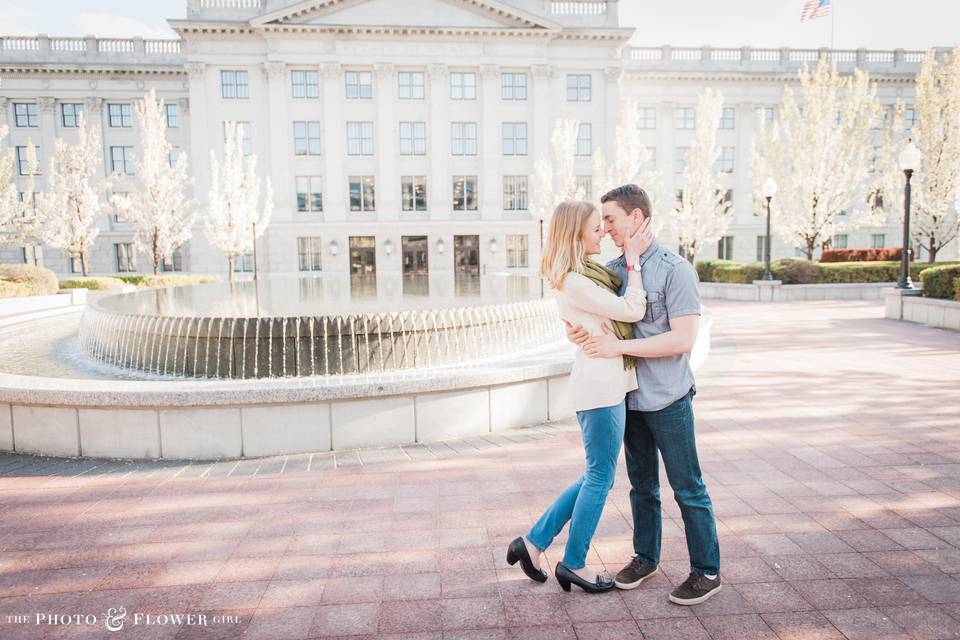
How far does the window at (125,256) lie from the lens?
46750mm

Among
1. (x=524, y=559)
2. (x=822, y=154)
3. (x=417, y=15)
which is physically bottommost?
(x=524, y=559)

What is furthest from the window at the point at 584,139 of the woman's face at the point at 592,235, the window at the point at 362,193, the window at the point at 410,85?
the woman's face at the point at 592,235

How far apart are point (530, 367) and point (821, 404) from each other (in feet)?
13.3

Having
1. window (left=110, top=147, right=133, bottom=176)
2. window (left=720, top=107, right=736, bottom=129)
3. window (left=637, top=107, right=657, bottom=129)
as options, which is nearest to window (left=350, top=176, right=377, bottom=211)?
window (left=110, top=147, right=133, bottom=176)

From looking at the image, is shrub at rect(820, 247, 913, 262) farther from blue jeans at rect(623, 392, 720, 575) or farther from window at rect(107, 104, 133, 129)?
window at rect(107, 104, 133, 129)

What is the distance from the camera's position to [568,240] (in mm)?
3506

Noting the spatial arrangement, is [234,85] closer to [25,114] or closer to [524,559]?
[25,114]

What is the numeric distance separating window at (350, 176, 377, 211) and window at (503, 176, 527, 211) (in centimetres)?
909

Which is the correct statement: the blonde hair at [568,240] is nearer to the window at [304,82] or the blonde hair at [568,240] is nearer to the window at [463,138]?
the window at [463,138]

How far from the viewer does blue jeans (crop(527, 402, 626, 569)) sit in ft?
11.6

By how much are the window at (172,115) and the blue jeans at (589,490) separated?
5087 cm

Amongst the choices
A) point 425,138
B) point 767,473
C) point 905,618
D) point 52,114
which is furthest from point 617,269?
point 52,114

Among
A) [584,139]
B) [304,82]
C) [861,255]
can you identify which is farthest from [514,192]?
[861,255]

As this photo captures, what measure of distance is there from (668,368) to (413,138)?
1621 inches
